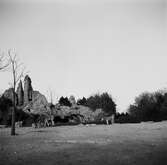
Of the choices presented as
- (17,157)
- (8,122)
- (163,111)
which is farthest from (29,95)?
(17,157)

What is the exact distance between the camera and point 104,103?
84.7 m

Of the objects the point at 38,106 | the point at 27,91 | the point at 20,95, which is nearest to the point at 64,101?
the point at 27,91

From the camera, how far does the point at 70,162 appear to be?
26.9 ft

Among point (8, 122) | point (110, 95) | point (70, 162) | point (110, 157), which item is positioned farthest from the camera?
point (110, 95)

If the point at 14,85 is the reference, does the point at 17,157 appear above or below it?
below

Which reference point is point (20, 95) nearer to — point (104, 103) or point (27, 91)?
point (27, 91)

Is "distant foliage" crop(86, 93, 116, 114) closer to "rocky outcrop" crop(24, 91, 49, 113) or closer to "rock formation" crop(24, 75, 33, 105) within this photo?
"rocky outcrop" crop(24, 91, 49, 113)

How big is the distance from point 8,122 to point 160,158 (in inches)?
1864

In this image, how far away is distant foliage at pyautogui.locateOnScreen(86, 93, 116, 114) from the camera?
83.3 metres

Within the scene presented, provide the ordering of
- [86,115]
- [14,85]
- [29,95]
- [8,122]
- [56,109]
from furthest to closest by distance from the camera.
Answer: [29,95] → [86,115] → [56,109] → [8,122] → [14,85]

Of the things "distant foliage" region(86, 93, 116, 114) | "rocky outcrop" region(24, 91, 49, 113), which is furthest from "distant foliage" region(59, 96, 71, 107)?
"rocky outcrop" region(24, 91, 49, 113)

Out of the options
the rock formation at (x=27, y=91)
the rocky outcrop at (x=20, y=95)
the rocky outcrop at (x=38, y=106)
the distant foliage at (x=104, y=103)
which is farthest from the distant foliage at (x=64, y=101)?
the rocky outcrop at (x=38, y=106)

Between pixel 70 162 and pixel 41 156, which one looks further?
pixel 41 156

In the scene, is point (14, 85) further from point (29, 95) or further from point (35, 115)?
point (29, 95)
